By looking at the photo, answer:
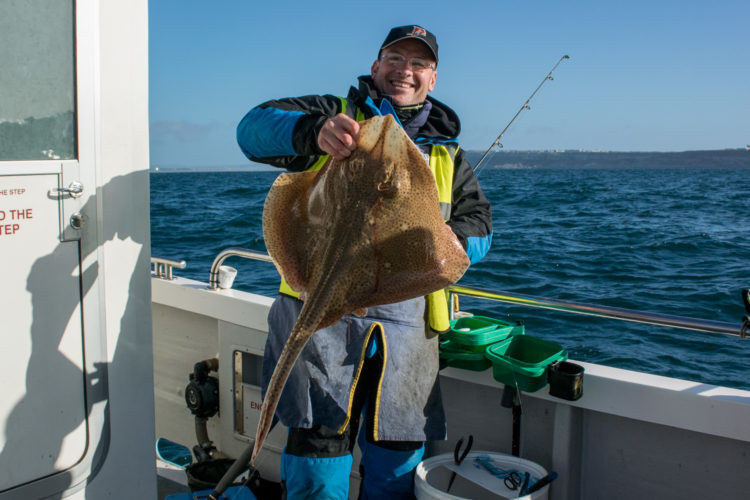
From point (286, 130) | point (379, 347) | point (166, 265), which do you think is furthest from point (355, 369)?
point (166, 265)

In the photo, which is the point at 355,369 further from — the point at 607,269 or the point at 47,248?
the point at 607,269

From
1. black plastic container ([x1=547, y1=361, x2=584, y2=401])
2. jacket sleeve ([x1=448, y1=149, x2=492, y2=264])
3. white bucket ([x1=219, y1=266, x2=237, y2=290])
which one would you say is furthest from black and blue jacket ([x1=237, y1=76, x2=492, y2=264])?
white bucket ([x1=219, y1=266, x2=237, y2=290])

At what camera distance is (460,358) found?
10.7 ft

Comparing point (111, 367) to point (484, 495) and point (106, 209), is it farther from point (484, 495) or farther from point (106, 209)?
point (484, 495)

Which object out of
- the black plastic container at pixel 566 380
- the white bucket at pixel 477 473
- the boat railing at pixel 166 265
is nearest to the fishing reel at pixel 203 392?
the boat railing at pixel 166 265

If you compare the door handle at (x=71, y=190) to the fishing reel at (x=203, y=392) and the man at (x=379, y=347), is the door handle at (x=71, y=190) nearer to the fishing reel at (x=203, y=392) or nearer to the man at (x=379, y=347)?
the man at (x=379, y=347)

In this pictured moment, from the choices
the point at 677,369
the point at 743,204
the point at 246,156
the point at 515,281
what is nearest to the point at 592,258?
the point at 515,281

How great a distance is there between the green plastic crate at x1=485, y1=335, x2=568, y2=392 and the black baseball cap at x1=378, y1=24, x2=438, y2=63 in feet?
4.92

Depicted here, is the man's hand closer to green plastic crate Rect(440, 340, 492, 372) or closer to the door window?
the door window

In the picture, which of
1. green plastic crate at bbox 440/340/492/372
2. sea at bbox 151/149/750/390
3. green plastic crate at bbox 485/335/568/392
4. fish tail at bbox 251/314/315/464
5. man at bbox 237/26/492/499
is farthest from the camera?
sea at bbox 151/149/750/390

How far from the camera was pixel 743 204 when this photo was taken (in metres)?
31.8

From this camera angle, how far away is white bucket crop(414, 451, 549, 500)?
2889mm

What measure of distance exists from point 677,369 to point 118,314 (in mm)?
7394

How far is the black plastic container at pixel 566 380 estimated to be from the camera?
3045mm
